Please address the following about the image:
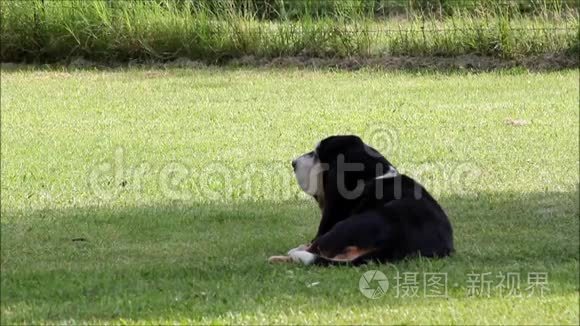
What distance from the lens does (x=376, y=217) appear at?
6.61 metres

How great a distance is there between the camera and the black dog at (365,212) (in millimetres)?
6688

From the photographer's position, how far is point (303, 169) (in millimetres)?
7309

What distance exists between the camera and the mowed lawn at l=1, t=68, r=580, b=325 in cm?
616

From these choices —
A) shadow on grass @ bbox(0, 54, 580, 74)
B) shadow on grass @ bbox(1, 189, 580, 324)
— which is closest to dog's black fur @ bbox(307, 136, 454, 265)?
shadow on grass @ bbox(1, 189, 580, 324)

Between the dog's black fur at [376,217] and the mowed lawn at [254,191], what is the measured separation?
13 cm

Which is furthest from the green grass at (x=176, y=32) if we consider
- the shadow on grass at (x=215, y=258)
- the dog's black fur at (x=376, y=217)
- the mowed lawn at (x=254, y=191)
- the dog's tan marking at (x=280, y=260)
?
the dog's tan marking at (x=280, y=260)

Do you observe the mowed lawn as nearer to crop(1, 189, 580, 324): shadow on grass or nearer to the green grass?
crop(1, 189, 580, 324): shadow on grass

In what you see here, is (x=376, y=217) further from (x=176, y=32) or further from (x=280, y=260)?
(x=176, y=32)

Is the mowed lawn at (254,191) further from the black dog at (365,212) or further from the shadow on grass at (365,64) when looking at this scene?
the shadow on grass at (365,64)

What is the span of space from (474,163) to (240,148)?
Result: 217 cm

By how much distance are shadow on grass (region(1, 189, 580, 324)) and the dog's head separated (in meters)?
0.51

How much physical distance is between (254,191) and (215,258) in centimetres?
207

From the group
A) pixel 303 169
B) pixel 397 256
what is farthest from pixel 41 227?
pixel 397 256

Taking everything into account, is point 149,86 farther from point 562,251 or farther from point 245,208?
point 562,251
